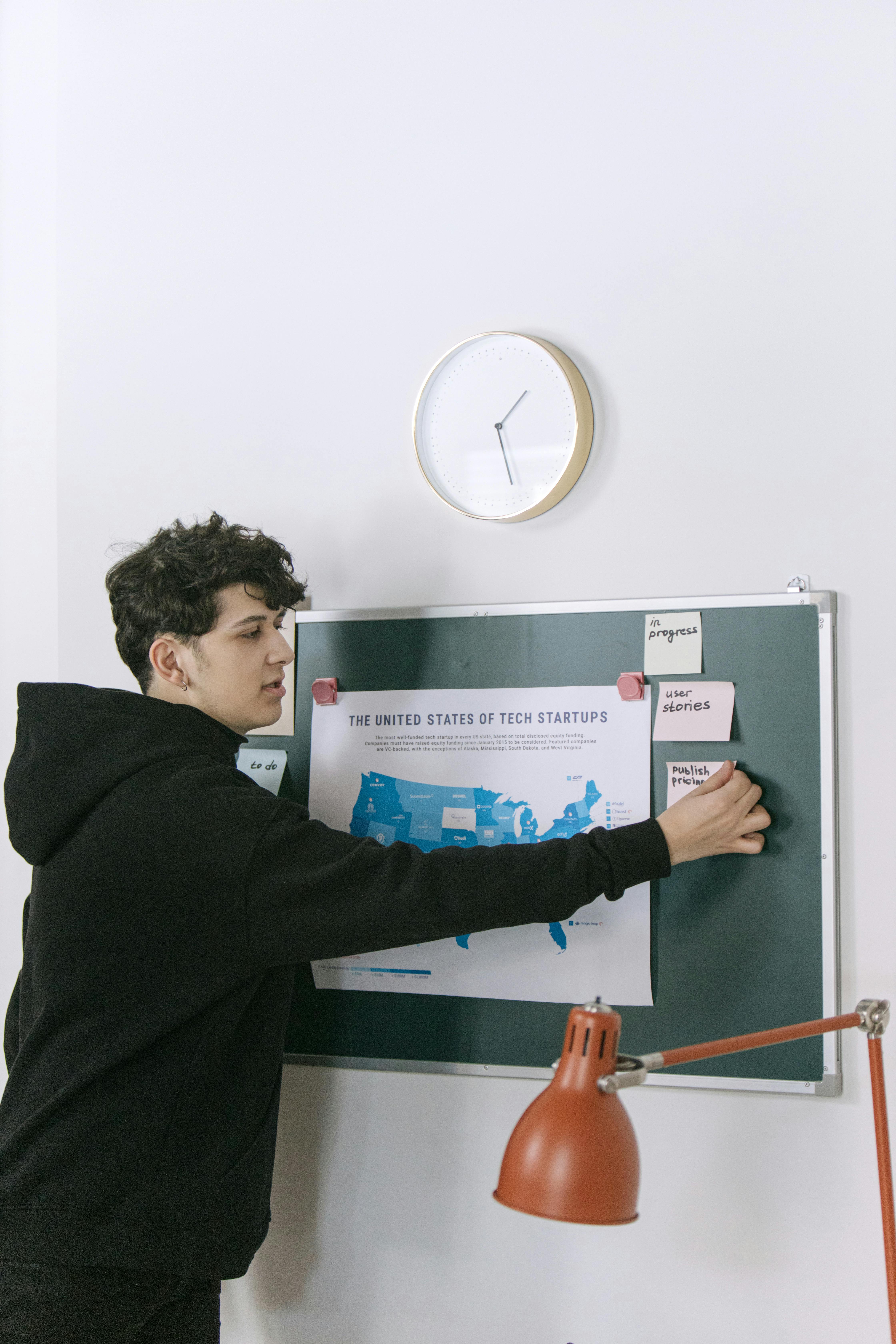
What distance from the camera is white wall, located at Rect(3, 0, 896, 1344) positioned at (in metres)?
1.44

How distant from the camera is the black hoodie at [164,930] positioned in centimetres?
124

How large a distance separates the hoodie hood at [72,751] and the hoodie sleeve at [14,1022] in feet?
0.77

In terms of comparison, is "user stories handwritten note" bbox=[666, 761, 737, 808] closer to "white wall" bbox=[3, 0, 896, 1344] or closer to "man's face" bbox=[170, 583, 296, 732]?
"white wall" bbox=[3, 0, 896, 1344]

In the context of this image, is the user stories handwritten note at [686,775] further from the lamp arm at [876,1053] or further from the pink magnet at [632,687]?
the lamp arm at [876,1053]

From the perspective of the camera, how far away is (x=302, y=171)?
1784mm

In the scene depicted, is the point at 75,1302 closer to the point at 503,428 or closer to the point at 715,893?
the point at 715,893

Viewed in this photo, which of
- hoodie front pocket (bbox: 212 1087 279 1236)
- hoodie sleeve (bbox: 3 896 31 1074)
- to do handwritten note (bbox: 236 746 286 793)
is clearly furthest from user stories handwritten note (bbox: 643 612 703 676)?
hoodie sleeve (bbox: 3 896 31 1074)

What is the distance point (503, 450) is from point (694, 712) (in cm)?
52

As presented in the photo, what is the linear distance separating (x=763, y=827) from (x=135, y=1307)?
105 cm

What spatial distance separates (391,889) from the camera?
4.07 ft

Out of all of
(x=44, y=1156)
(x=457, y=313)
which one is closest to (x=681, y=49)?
(x=457, y=313)

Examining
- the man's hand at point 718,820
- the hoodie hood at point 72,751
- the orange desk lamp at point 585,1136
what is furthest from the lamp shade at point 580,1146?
the hoodie hood at point 72,751

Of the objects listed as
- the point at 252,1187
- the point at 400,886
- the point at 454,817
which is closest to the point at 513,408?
the point at 454,817

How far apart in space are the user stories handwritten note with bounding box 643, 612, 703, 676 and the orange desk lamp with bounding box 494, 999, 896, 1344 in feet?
2.11
